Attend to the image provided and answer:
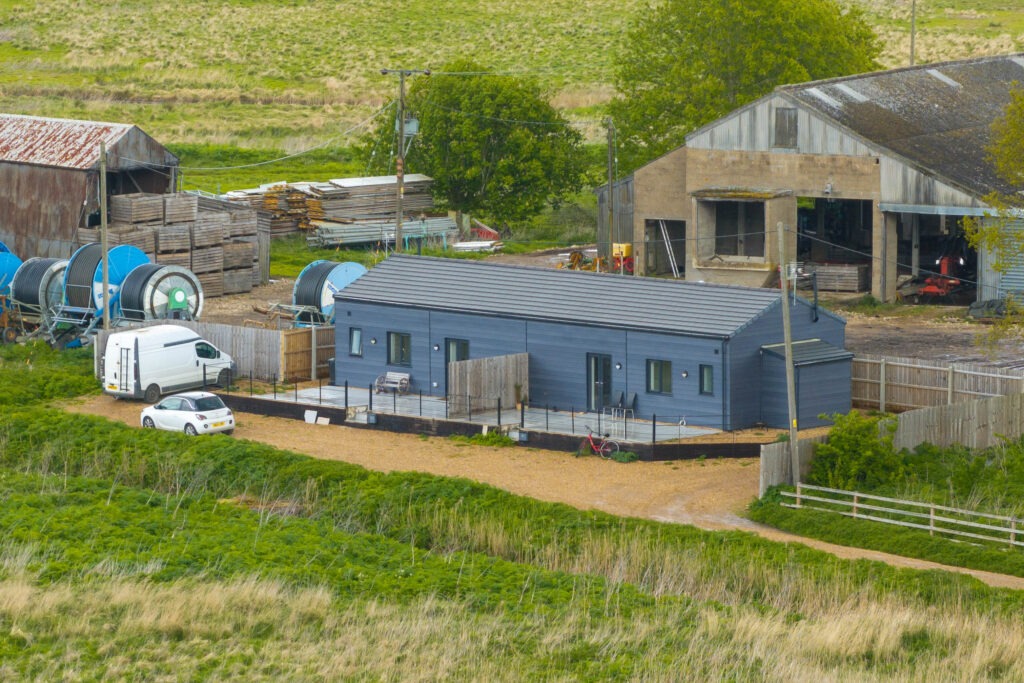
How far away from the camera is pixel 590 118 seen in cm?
9975

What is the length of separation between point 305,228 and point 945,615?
4458 cm

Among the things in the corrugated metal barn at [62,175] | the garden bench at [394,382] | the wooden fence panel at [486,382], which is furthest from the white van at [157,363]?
the corrugated metal barn at [62,175]

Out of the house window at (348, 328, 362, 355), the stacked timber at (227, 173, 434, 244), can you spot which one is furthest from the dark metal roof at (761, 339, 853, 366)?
the stacked timber at (227, 173, 434, 244)

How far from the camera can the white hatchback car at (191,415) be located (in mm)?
40750

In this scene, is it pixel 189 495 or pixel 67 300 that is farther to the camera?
pixel 67 300

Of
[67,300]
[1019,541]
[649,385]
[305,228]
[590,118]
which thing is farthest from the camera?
[590,118]

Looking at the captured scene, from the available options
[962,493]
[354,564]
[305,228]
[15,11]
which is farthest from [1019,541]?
[15,11]

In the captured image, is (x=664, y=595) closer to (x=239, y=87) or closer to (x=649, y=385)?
(x=649, y=385)

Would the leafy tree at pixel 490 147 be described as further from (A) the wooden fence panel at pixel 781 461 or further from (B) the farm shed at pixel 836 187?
(A) the wooden fence panel at pixel 781 461

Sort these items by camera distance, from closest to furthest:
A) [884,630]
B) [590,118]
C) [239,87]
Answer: [884,630] → [590,118] → [239,87]

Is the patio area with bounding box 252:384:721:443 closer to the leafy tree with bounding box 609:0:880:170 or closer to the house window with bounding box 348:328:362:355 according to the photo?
the house window with bounding box 348:328:362:355

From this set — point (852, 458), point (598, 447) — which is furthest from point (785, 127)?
point (852, 458)

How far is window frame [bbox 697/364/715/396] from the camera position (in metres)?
→ 40.5

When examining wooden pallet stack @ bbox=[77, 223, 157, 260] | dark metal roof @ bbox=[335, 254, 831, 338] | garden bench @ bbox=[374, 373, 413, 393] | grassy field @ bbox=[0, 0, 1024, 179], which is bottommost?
garden bench @ bbox=[374, 373, 413, 393]
